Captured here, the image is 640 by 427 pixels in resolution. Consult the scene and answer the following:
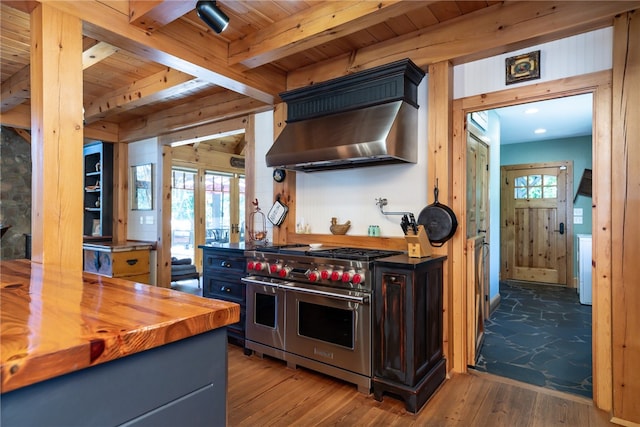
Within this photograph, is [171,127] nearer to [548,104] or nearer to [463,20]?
[463,20]

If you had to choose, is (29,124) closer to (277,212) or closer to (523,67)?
(277,212)

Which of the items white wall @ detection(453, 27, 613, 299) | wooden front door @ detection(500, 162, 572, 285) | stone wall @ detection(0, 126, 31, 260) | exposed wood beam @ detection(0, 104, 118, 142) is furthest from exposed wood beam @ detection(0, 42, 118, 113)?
wooden front door @ detection(500, 162, 572, 285)

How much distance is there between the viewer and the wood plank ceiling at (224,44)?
2260 mm

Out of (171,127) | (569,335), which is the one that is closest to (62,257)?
(171,127)

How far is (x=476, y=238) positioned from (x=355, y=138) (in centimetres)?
165

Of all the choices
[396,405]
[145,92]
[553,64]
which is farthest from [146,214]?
[553,64]

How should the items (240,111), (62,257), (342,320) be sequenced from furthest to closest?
1. (240,111)
2. (342,320)
3. (62,257)

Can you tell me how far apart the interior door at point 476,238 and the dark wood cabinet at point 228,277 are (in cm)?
200

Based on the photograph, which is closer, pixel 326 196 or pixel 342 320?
pixel 342 320

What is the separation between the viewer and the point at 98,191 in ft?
18.6

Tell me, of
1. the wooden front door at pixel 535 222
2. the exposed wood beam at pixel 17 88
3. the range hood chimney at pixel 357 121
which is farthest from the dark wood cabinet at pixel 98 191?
the wooden front door at pixel 535 222

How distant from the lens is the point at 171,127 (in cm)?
472

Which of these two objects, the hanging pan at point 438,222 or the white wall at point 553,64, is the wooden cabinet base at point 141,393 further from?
the white wall at point 553,64

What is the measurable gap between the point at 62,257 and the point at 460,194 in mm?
2682
